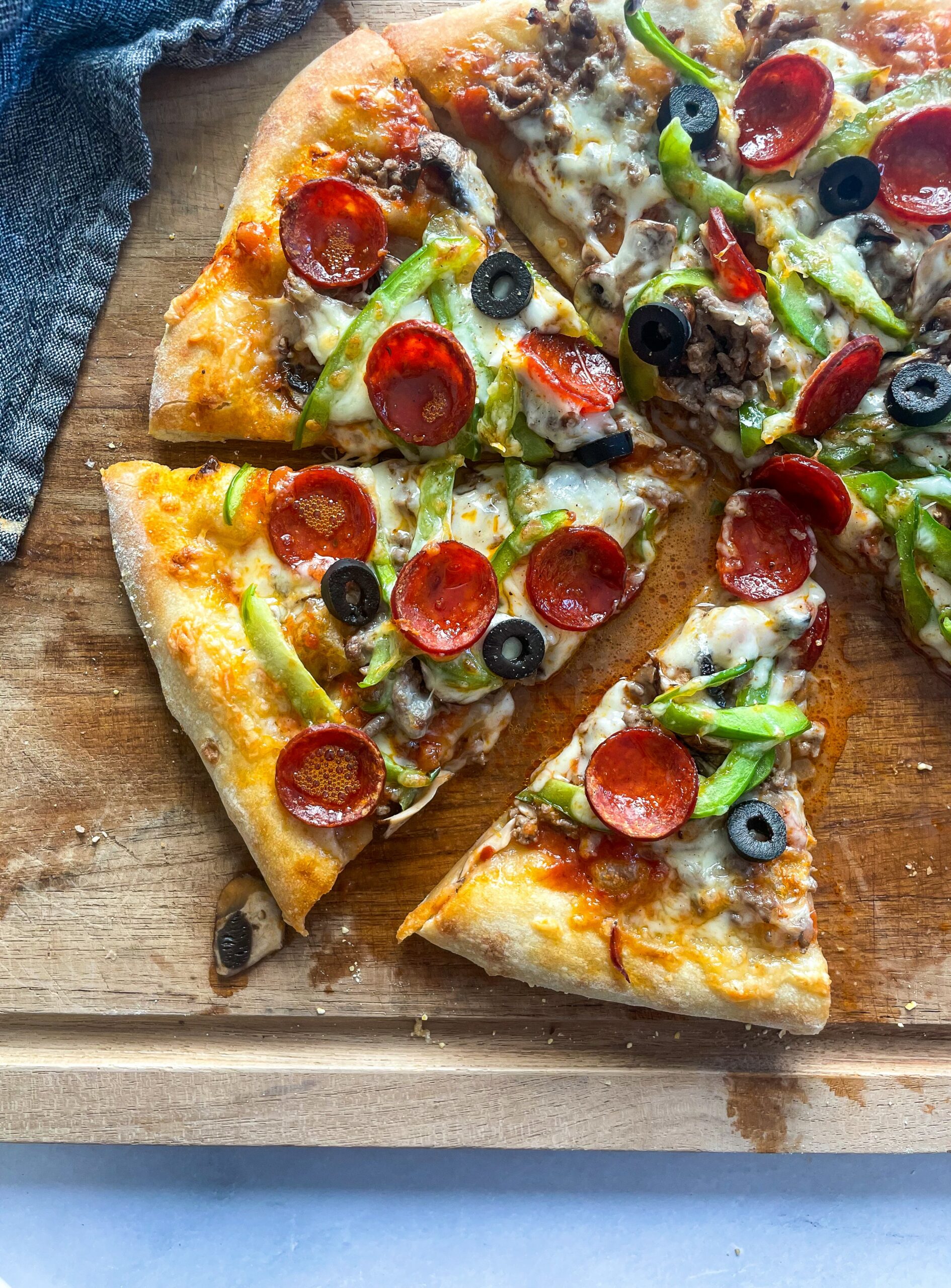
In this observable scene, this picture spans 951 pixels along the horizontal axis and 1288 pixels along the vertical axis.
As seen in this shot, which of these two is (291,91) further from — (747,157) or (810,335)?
(810,335)

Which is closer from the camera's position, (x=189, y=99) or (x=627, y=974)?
(x=627, y=974)

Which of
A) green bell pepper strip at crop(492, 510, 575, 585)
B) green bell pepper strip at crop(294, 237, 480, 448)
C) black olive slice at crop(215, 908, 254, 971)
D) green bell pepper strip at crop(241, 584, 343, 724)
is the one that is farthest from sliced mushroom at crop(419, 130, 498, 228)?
black olive slice at crop(215, 908, 254, 971)

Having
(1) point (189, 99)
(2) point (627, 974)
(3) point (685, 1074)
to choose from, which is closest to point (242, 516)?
(1) point (189, 99)

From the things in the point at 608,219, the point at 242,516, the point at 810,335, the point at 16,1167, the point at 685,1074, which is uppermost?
the point at 608,219

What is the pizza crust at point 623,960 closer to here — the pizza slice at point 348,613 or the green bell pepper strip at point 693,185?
the pizza slice at point 348,613

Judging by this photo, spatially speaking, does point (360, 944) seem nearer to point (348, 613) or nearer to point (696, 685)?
point (348, 613)

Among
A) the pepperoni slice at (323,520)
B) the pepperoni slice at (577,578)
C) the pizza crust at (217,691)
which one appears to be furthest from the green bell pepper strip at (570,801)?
the pepperoni slice at (323,520)
